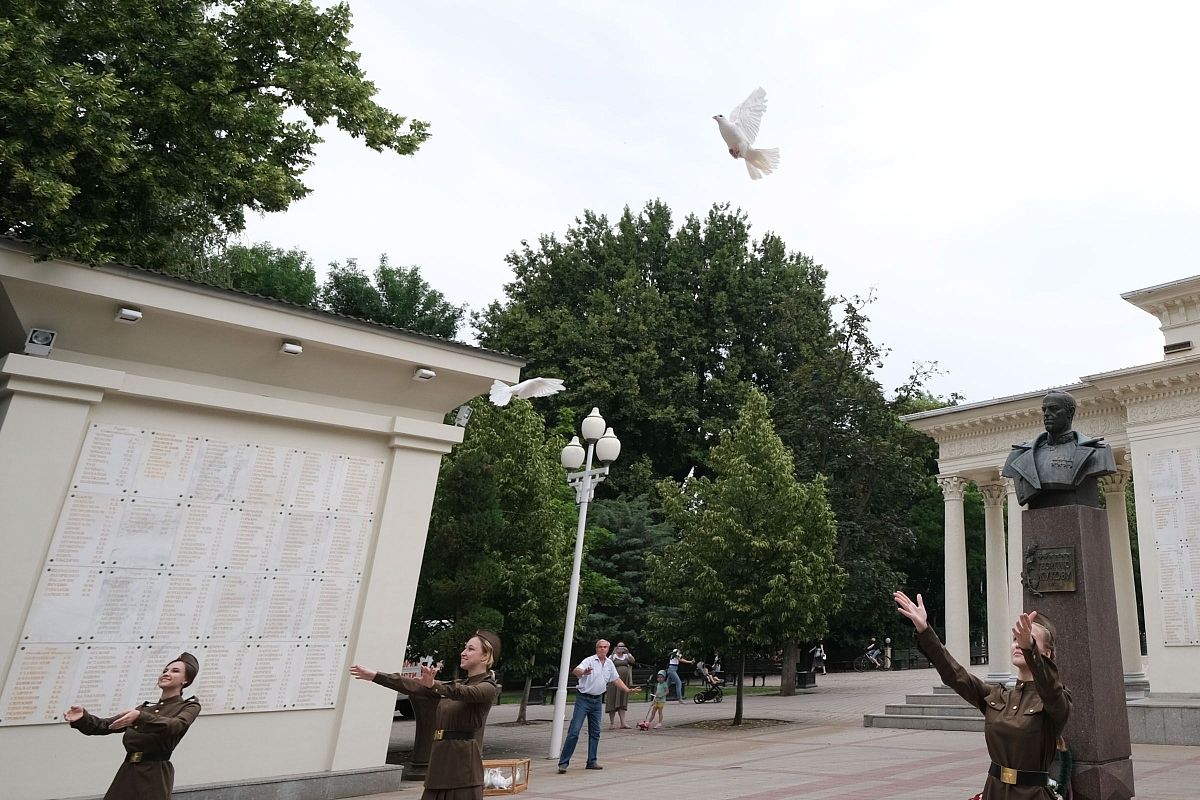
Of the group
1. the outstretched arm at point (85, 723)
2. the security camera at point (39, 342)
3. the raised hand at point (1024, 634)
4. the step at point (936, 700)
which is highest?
the security camera at point (39, 342)

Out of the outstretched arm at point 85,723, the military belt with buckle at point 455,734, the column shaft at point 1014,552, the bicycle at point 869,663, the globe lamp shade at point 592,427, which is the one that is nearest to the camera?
the outstretched arm at point 85,723

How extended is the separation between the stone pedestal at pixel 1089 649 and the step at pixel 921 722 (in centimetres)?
1149

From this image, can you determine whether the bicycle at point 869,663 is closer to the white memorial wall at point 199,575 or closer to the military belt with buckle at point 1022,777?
the white memorial wall at point 199,575

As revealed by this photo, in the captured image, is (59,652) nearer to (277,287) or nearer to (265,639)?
(265,639)

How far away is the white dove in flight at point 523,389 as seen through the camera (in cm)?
1148

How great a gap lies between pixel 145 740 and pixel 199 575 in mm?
4431

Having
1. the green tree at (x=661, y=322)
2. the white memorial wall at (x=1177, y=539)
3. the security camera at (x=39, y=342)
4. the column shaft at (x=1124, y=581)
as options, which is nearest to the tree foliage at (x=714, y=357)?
the green tree at (x=661, y=322)

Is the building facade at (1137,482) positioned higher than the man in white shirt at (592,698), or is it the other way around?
the building facade at (1137,482)

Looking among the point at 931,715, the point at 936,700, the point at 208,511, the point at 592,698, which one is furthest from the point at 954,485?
the point at 208,511

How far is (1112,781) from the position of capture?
6.66 metres

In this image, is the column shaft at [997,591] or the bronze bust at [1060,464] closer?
the bronze bust at [1060,464]

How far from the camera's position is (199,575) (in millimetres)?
9766

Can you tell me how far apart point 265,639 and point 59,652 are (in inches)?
82.5

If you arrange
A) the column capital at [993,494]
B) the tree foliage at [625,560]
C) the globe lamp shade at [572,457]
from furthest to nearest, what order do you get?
the tree foliage at [625,560]
the column capital at [993,494]
the globe lamp shade at [572,457]
